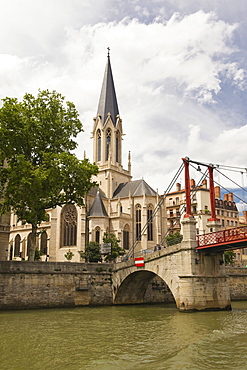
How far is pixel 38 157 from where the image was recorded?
30781 millimetres

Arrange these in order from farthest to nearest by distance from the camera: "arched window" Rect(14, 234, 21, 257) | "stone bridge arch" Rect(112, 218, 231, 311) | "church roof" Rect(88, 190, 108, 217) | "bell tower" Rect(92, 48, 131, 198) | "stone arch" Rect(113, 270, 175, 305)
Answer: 1. "bell tower" Rect(92, 48, 131, 198)
2. "arched window" Rect(14, 234, 21, 257)
3. "church roof" Rect(88, 190, 108, 217)
4. "stone arch" Rect(113, 270, 175, 305)
5. "stone bridge arch" Rect(112, 218, 231, 311)

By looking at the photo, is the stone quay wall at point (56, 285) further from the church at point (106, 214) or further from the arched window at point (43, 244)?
the arched window at point (43, 244)

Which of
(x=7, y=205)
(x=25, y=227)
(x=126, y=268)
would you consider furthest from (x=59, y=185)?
(x=25, y=227)

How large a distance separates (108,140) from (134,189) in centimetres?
1212

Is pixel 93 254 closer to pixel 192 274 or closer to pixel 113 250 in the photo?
pixel 113 250

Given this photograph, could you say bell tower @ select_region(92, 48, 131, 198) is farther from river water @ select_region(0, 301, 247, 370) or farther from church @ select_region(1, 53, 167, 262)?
river water @ select_region(0, 301, 247, 370)

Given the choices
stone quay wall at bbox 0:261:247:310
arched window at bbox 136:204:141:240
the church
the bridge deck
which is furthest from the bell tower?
the bridge deck

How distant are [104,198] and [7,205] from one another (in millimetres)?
33305

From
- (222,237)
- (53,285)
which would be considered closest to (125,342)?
(222,237)

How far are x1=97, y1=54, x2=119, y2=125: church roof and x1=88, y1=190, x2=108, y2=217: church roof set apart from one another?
61.6 feet

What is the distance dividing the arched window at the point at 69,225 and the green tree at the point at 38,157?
23.2m

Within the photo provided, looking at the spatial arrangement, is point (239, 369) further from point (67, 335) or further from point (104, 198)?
point (104, 198)

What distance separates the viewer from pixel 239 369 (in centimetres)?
1097

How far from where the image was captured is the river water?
466 inches
